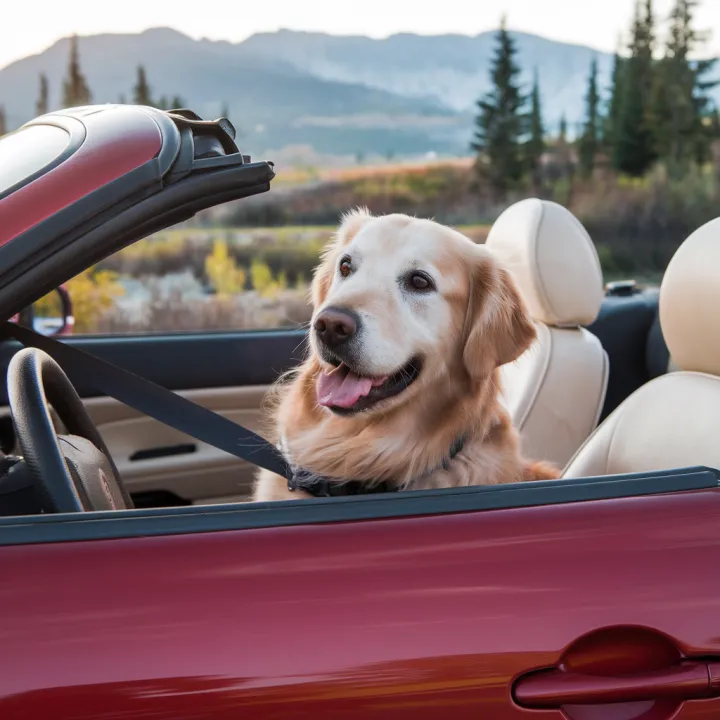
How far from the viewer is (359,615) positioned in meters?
1.14

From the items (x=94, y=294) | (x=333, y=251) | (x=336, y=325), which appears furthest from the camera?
(x=94, y=294)

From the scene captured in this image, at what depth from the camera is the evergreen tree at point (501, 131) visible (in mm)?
8055

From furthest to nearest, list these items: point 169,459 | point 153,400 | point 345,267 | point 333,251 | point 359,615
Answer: point 169,459 < point 333,251 < point 345,267 < point 153,400 < point 359,615

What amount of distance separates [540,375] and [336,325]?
97 cm

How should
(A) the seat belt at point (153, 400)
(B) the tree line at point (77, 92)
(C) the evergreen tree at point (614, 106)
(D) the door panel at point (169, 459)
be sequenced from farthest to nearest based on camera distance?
1. (C) the evergreen tree at point (614, 106)
2. (B) the tree line at point (77, 92)
3. (D) the door panel at point (169, 459)
4. (A) the seat belt at point (153, 400)

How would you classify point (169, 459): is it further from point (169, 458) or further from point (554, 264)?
point (554, 264)

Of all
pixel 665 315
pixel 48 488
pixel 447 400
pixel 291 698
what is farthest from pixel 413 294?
pixel 291 698

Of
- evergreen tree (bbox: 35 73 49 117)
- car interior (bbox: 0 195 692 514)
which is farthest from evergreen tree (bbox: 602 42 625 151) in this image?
car interior (bbox: 0 195 692 514)

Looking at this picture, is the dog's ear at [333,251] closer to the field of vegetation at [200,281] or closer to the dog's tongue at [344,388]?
the dog's tongue at [344,388]

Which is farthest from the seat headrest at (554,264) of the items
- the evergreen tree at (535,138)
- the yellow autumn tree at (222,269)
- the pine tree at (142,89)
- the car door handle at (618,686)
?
the evergreen tree at (535,138)

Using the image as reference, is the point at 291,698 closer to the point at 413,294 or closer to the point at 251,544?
the point at 251,544

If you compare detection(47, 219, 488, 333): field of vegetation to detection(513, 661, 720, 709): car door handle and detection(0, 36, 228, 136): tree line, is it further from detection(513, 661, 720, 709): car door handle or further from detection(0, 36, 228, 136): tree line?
detection(513, 661, 720, 709): car door handle

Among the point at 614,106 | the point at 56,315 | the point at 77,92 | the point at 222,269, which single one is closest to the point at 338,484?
the point at 56,315

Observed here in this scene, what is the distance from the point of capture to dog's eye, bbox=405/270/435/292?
2326mm
